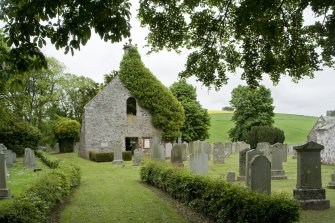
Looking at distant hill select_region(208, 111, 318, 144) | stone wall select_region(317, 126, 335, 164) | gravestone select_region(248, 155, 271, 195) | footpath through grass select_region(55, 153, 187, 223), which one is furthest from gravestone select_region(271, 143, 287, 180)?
distant hill select_region(208, 111, 318, 144)

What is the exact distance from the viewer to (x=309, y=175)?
1191 centimetres

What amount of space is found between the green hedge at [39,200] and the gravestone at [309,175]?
704 centimetres

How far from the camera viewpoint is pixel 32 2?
7.06 metres

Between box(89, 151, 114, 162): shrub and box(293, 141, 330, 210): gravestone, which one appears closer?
box(293, 141, 330, 210): gravestone

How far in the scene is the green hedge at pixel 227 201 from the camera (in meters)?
7.84

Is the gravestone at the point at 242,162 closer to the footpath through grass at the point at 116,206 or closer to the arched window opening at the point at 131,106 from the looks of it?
the footpath through grass at the point at 116,206

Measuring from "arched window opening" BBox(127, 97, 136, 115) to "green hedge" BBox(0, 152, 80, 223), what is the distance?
2265cm

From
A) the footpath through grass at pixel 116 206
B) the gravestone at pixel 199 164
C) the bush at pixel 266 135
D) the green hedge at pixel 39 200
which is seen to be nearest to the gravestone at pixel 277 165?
the gravestone at pixel 199 164

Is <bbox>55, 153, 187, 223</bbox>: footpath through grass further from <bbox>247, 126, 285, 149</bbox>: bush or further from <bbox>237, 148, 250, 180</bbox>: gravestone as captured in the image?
<bbox>247, 126, 285, 149</bbox>: bush

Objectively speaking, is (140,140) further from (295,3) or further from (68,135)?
(295,3)

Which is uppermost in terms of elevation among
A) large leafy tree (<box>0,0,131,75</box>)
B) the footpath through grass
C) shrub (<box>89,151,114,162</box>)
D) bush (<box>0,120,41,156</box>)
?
large leafy tree (<box>0,0,131,75</box>)

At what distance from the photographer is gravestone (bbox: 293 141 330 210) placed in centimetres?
1172

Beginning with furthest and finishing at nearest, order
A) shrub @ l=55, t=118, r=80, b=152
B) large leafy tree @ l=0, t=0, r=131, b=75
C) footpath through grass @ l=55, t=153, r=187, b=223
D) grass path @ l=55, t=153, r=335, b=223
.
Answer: shrub @ l=55, t=118, r=80, b=152 < footpath through grass @ l=55, t=153, r=187, b=223 < grass path @ l=55, t=153, r=335, b=223 < large leafy tree @ l=0, t=0, r=131, b=75

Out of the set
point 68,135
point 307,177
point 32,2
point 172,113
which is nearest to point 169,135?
point 172,113
